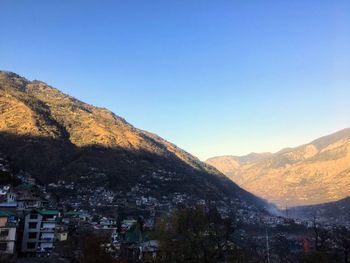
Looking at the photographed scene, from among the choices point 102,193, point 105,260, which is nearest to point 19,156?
point 102,193

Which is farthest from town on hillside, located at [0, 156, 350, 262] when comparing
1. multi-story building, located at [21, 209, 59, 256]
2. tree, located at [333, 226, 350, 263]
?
tree, located at [333, 226, 350, 263]

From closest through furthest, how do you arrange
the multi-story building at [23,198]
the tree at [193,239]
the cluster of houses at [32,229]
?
the tree at [193,239] < the cluster of houses at [32,229] < the multi-story building at [23,198]

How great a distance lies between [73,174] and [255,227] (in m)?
70.4

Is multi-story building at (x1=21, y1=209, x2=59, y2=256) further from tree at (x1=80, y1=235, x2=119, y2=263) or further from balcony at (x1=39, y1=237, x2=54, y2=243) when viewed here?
tree at (x1=80, y1=235, x2=119, y2=263)

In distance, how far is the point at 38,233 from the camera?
67.1 meters

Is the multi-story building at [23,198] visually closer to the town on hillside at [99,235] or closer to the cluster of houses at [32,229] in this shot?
the town on hillside at [99,235]

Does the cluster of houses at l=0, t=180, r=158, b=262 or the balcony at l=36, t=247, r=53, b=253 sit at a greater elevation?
the cluster of houses at l=0, t=180, r=158, b=262

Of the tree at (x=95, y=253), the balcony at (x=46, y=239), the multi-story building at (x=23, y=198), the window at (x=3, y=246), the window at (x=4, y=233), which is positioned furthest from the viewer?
the multi-story building at (x=23, y=198)

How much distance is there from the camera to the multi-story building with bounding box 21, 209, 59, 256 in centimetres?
6562

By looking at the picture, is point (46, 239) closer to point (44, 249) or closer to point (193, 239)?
point (44, 249)

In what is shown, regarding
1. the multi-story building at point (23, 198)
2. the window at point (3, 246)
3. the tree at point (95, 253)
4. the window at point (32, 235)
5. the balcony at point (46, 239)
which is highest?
the multi-story building at point (23, 198)

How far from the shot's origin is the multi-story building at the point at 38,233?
2584 inches

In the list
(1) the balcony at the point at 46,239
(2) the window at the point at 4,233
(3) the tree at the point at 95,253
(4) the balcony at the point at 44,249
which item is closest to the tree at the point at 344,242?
(3) the tree at the point at 95,253

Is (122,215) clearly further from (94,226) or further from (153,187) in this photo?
(153,187)
